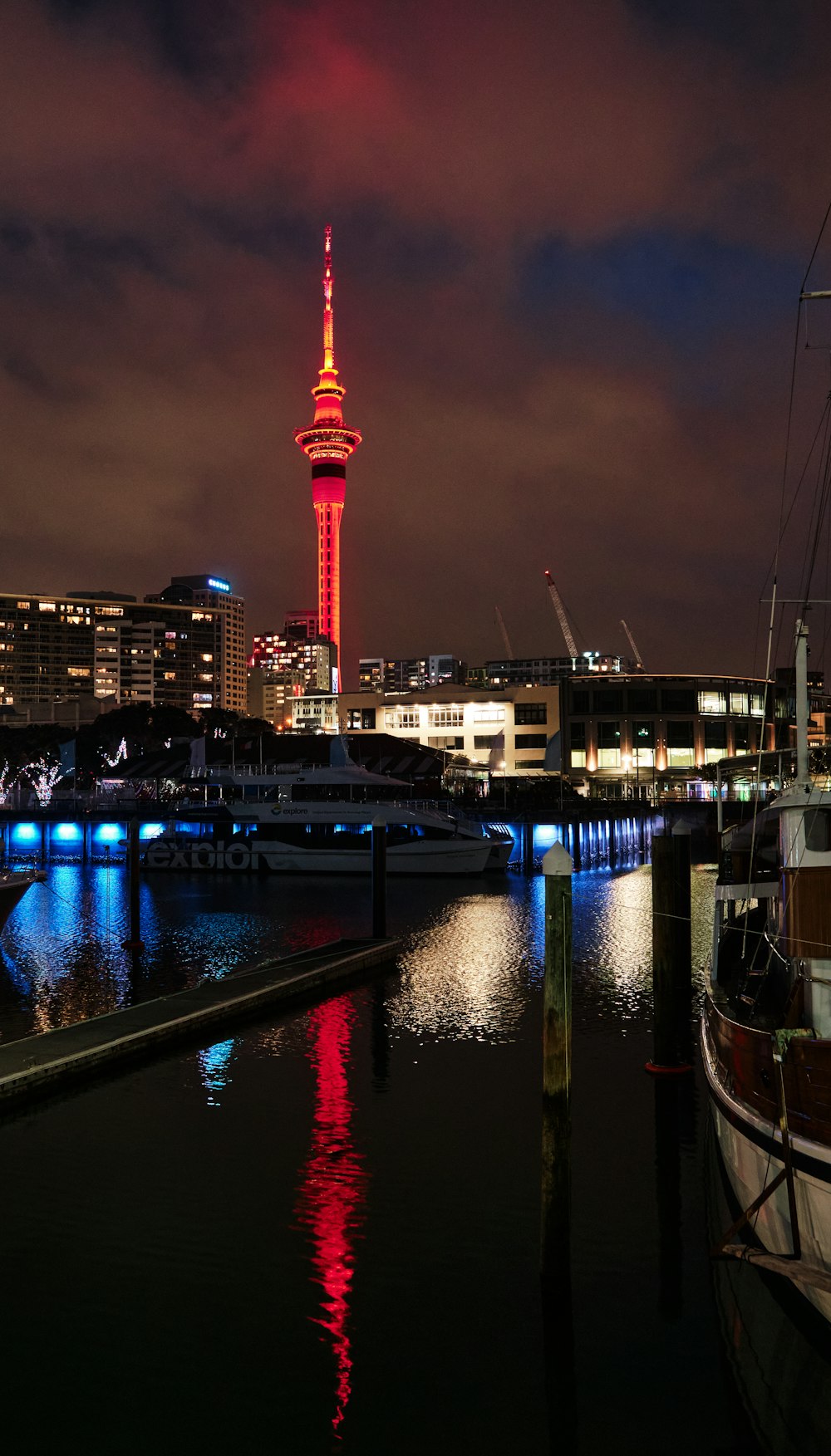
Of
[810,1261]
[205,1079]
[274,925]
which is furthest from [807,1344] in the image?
[274,925]

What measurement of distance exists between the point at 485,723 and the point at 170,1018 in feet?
384

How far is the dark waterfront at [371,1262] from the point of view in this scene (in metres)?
9.29

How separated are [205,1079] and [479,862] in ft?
133

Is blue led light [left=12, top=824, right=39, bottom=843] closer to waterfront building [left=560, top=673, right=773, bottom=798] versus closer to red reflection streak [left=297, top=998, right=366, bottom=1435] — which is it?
waterfront building [left=560, top=673, right=773, bottom=798]

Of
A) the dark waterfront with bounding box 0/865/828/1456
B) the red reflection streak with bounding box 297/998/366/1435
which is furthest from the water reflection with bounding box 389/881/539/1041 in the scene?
the red reflection streak with bounding box 297/998/366/1435

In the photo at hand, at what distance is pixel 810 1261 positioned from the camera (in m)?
9.80

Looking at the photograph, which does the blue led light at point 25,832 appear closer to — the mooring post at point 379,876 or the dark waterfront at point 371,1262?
the mooring post at point 379,876

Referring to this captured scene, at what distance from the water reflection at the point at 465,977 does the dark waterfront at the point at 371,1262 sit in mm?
295

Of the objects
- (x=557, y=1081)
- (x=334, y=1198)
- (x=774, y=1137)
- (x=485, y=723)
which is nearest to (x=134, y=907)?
(x=334, y=1198)

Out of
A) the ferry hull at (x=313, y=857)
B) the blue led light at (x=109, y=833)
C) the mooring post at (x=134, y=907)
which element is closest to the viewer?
the mooring post at (x=134, y=907)

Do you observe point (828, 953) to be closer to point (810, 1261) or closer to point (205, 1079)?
point (810, 1261)

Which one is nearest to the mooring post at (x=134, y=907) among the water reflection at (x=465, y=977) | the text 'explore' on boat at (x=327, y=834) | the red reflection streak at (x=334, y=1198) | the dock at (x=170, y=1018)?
the dock at (x=170, y=1018)

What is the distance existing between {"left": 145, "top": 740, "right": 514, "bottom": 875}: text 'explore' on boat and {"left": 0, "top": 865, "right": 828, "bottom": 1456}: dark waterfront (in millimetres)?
35453

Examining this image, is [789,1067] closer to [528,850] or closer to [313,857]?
[313,857]
